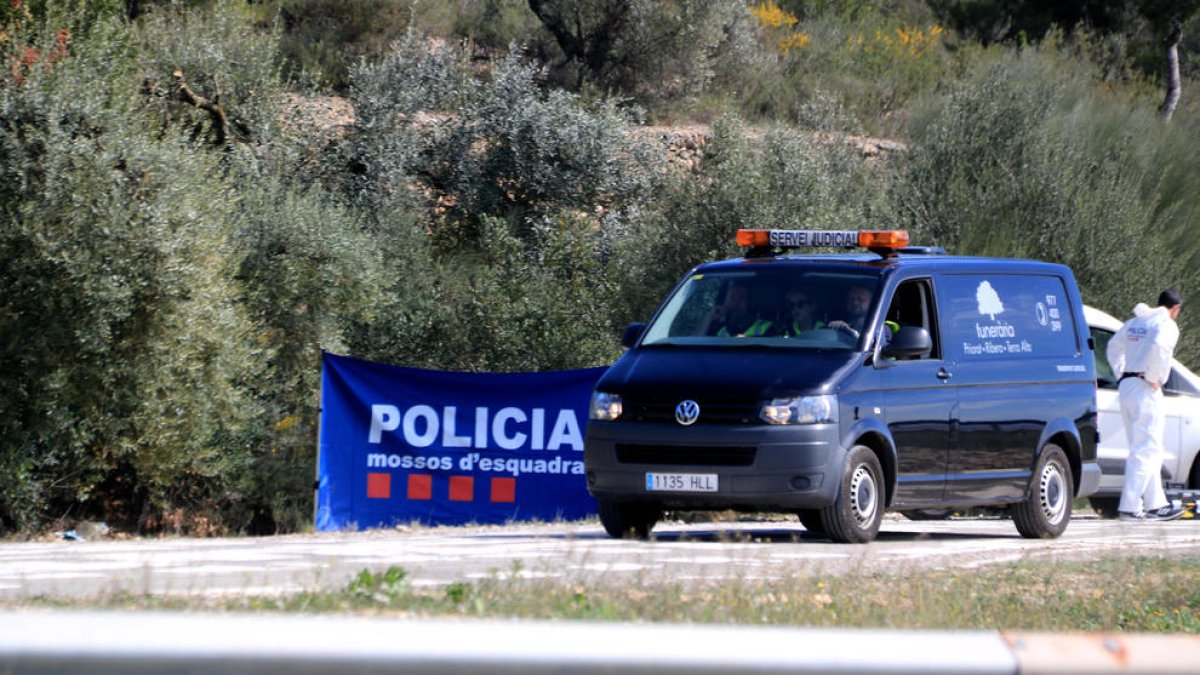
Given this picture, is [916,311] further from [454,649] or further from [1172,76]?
[1172,76]

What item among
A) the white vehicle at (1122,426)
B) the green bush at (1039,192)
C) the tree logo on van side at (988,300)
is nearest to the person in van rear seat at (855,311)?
the tree logo on van side at (988,300)

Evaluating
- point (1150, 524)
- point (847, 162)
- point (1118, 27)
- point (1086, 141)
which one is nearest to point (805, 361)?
point (1150, 524)

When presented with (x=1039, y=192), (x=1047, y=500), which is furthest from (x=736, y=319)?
(x=1039, y=192)

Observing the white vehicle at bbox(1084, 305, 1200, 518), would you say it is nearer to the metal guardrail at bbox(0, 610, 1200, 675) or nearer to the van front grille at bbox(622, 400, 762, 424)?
the van front grille at bbox(622, 400, 762, 424)

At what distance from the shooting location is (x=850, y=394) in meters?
10.6

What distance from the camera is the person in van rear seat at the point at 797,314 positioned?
11092mm

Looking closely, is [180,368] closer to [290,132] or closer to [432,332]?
[432,332]

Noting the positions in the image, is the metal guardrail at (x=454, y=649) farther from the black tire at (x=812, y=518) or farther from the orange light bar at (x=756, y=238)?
the orange light bar at (x=756, y=238)

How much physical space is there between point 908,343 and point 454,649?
7673mm

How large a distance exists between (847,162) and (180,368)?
44.2ft

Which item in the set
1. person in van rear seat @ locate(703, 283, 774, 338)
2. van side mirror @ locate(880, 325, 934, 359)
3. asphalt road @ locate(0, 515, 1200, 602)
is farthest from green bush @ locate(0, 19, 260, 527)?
van side mirror @ locate(880, 325, 934, 359)

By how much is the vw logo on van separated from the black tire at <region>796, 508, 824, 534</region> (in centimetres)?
102

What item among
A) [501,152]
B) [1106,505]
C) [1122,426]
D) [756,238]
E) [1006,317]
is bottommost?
[1106,505]

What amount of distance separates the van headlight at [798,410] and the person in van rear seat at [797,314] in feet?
2.70
